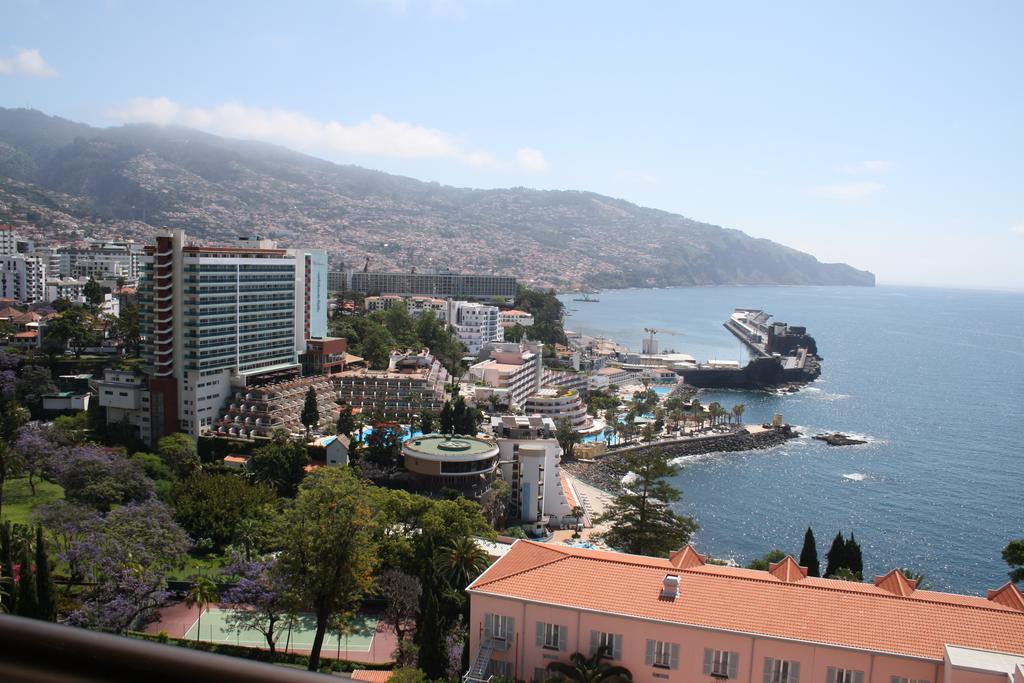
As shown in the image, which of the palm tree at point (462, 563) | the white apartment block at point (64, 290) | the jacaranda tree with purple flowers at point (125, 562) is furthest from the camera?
the white apartment block at point (64, 290)

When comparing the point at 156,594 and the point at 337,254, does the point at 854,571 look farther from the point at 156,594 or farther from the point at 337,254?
the point at 337,254

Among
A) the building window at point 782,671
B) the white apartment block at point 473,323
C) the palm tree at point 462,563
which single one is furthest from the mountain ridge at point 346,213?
the building window at point 782,671

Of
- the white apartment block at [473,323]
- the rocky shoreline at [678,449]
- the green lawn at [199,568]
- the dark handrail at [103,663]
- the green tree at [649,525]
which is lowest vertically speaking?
the rocky shoreline at [678,449]

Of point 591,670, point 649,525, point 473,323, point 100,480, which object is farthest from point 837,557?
point 473,323

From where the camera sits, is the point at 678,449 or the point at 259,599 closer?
the point at 259,599

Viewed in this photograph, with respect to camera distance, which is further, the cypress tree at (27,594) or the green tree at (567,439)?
the green tree at (567,439)

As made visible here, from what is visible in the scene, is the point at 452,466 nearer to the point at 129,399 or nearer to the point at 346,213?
the point at 129,399

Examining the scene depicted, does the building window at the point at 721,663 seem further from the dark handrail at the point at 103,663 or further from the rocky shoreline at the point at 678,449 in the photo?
the rocky shoreline at the point at 678,449
